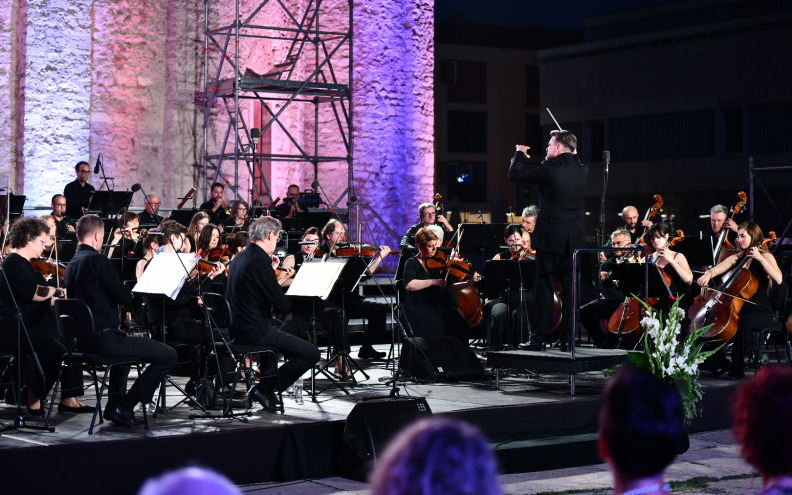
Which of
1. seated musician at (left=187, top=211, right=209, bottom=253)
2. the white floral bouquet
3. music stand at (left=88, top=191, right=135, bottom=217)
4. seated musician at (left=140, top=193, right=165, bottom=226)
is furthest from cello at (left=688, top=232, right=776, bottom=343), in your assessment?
seated musician at (left=140, top=193, right=165, bottom=226)

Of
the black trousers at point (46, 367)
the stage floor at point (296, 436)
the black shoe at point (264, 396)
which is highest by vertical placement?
the black trousers at point (46, 367)

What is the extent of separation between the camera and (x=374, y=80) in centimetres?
1573

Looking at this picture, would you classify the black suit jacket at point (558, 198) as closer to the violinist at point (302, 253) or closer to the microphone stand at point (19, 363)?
the violinist at point (302, 253)

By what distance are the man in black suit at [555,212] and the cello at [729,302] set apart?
1.57m

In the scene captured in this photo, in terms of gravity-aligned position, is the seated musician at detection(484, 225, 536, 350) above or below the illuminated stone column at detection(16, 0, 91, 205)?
below

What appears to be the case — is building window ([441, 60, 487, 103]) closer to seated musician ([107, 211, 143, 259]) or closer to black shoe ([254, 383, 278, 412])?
seated musician ([107, 211, 143, 259])

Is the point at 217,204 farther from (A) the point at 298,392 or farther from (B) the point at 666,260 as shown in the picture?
(B) the point at 666,260

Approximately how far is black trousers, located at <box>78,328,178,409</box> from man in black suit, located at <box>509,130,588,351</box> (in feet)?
9.00

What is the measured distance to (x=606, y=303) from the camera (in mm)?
10664

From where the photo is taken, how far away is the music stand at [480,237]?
10.2m

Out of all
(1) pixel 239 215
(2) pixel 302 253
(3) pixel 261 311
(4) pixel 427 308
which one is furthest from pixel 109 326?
(1) pixel 239 215

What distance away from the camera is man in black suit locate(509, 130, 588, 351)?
766 centimetres

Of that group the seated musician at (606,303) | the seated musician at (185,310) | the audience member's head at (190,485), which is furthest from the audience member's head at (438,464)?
the seated musician at (606,303)

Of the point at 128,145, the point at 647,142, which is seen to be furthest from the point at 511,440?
the point at 647,142
